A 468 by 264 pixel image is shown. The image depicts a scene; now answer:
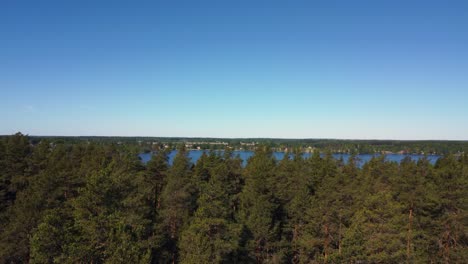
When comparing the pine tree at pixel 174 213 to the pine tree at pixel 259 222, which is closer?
the pine tree at pixel 259 222

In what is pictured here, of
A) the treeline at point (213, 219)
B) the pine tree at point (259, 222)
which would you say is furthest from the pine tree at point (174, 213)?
the pine tree at point (259, 222)

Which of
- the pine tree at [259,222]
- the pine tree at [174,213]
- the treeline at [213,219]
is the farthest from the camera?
the pine tree at [174,213]

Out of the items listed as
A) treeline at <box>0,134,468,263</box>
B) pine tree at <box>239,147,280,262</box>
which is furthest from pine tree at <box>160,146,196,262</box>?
pine tree at <box>239,147,280,262</box>

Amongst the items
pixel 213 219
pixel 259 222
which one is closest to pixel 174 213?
pixel 259 222

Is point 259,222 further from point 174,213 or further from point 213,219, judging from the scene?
point 174,213

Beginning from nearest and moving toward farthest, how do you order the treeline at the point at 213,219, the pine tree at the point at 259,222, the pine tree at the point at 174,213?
the treeline at the point at 213,219 → the pine tree at the point at 259,222 → the pine tree at the point at 174,213

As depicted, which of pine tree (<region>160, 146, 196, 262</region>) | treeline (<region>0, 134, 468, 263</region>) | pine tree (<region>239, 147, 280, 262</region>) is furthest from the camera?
pine tree (<region>160, 146, 196, 262</region>)

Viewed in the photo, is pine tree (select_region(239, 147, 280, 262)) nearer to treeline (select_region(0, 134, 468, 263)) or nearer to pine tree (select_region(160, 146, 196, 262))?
treeline (select_region(0, 134, 468, 263))

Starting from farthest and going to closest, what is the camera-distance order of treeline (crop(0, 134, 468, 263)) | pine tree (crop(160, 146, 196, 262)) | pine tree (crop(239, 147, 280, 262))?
pine tree (crop(160, 146, 196, 262)), pine tree (crop(239, 147, 280, 262)), treeline (crop(0, 134, 468, 263))

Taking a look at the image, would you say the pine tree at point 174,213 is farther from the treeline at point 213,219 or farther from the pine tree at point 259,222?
the pine tree at point 259,222
